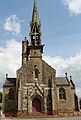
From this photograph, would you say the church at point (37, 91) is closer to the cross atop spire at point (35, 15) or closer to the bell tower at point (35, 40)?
the bell tower at point (35, 40)

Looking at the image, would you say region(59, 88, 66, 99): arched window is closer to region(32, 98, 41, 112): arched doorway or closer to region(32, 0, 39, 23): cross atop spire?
region(32, 98, 41, 112): arched doorway

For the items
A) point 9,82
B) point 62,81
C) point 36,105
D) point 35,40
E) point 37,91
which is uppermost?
point 35,40

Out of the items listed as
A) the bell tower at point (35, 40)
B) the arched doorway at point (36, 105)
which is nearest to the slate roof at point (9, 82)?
the arched doorway at point (36, 105)

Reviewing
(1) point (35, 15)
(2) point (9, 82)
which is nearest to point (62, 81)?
(2) point (9, 82)

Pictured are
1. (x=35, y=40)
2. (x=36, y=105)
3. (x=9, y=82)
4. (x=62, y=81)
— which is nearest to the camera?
(x=36, y=105)

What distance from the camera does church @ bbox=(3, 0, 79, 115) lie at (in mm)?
37531

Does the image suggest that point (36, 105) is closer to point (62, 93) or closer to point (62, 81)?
point (62, 93)

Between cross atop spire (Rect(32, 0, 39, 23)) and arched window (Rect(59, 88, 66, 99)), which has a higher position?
cross atop spire (Rect(32, 0, 39, 23))

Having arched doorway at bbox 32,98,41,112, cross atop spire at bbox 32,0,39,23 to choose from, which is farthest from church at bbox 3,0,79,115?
cross atop spire at bbox 32,0,39,23

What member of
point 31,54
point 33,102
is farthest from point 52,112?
point 31,54

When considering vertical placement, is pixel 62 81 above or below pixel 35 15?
below

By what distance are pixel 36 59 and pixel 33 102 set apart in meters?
8.75

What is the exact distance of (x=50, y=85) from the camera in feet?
127

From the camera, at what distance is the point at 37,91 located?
125 ft
